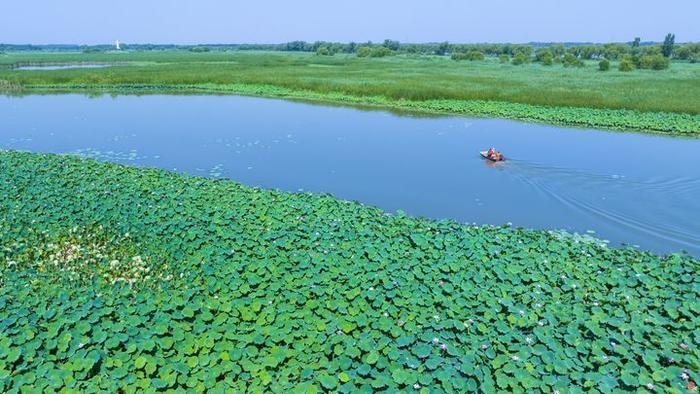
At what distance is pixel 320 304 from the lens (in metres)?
6.28

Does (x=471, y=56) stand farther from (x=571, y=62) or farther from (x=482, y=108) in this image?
(x=482, y=108)

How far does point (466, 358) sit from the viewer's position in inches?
200

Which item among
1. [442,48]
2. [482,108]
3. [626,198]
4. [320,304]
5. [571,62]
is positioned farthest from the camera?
[442,48]

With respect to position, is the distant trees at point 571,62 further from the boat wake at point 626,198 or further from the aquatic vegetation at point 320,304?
the aquatic vegetation at point 320,304

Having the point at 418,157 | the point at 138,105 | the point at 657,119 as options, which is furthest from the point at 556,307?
the point at 138,105

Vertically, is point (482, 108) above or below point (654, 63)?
below

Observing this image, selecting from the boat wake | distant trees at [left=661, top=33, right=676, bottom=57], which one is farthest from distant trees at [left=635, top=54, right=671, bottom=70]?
the boat wake

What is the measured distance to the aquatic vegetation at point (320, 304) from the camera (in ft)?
16.4

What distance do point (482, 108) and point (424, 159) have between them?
1134cm

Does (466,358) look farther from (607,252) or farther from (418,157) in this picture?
(418,157)

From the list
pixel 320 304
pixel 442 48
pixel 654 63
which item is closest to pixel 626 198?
pixel 320 304

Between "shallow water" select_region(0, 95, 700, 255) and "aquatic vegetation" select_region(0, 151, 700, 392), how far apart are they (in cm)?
318

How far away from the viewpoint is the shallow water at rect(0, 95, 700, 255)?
11.9m

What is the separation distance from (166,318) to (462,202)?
345 inches
